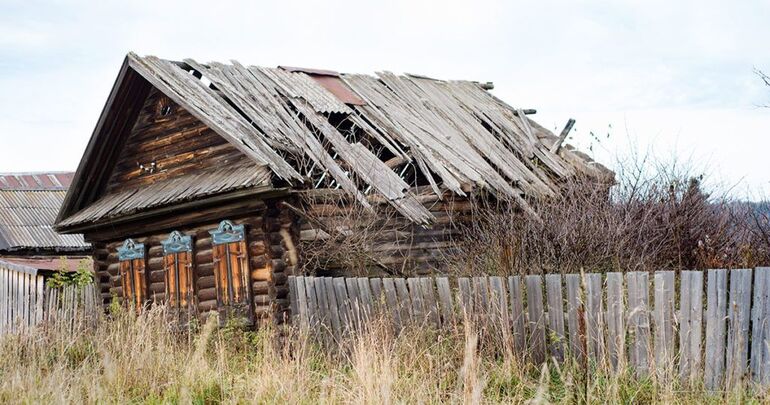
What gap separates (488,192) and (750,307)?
771 centimetres

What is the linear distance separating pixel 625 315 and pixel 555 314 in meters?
0.75

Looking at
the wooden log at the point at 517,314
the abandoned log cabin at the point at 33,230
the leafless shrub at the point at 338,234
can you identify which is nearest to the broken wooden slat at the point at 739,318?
the wooden log at the point at 517,314

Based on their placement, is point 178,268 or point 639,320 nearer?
point 639,320

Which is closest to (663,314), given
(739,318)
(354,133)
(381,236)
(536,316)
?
(739,318)

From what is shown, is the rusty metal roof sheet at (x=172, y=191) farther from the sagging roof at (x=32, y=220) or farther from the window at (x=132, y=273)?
the sagging roof at (x=32, y=220)

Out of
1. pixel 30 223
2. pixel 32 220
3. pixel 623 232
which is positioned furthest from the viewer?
pixel 32 220

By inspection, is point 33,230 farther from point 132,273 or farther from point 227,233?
point 227,233

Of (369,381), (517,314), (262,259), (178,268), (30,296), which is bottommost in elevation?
(30,296)

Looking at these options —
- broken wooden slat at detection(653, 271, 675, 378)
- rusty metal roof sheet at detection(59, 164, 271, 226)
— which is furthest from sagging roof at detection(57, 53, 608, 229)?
broken wooden slat at detection(653, 271, 675, 378)

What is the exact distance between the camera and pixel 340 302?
10633 mm

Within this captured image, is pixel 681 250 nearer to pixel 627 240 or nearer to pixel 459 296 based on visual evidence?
pixel 627 240

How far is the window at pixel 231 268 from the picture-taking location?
1344 centimetres

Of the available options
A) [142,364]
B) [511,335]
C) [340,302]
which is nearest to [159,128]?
[340,302]

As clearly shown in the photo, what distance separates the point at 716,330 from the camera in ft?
24.5
